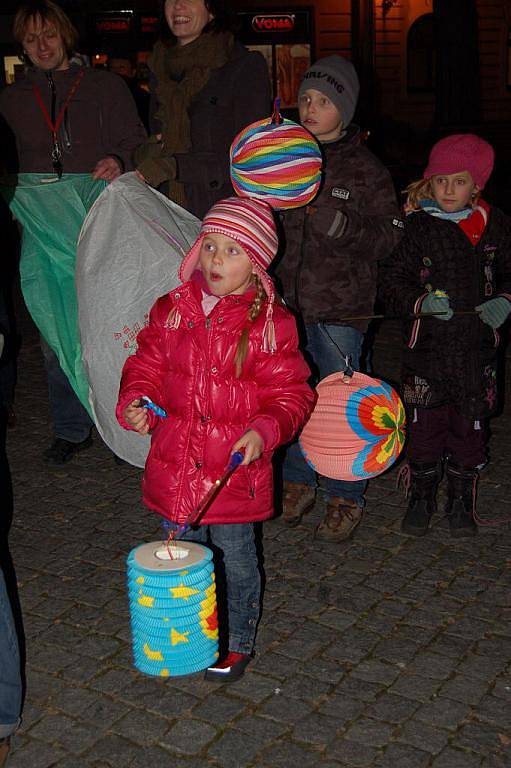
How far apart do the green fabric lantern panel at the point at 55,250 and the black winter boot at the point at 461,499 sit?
6.63ft

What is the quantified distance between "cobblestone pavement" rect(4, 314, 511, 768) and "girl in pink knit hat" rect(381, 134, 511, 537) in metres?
0.42

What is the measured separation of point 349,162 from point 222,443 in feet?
5.88

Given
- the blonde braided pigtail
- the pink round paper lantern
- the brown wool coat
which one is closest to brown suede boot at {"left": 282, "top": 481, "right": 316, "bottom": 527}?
the pink round paper lantern

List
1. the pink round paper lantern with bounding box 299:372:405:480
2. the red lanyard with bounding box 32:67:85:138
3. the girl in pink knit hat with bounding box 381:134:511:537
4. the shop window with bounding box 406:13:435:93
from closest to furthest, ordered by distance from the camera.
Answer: the pink round paper lantern with bounding box 299:372:405:480 < the girl in pink knit hat with bounding box 381:134:511:537 < the red lanyard with bounding box 32:67:85:138 < the shop window with bounding box 406:13:435:93

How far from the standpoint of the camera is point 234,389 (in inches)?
135

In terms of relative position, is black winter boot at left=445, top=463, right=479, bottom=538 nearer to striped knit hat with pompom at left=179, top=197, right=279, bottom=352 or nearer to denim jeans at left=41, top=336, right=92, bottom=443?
striped knit hat with pompom at left=179, top=197, right=279, bottom=352

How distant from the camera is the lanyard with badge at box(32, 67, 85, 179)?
5.53m

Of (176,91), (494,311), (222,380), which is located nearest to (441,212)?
(494,311)

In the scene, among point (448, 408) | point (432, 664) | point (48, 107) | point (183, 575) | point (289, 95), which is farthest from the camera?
point (289, 95)

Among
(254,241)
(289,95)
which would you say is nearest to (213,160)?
(254,241)

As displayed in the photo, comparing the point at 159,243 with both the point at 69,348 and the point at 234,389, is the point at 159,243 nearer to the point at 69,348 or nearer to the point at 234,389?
the point at 69,348

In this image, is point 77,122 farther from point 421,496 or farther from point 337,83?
point 421,496

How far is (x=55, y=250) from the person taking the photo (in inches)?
223

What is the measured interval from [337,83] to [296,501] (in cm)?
207
